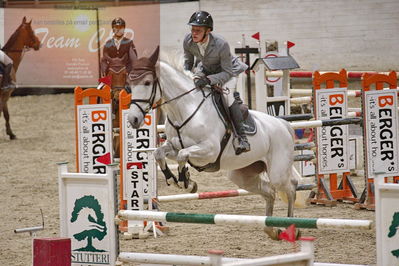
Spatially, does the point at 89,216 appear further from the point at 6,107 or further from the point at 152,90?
the point at 6,107

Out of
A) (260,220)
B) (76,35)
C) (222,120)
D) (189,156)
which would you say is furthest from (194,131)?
(76,35)

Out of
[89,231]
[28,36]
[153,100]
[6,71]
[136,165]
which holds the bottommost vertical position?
[89,231]

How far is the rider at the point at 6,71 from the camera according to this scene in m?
14.2

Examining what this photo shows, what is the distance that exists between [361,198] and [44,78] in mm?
10132

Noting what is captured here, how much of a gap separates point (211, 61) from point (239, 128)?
0.57 m

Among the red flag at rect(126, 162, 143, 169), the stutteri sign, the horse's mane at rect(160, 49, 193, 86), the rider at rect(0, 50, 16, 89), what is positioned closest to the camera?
the stutteri sign

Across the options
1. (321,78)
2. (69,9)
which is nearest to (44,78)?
(69,9)

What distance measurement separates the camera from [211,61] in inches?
274

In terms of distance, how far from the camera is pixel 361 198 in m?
8.91

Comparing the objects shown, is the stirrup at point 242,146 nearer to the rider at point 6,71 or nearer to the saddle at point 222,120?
the saddle at point 222,120

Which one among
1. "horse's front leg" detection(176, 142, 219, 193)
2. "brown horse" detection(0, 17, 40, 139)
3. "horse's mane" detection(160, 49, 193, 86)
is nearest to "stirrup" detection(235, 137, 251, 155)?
"horse's front leg" detection(176, 142, 219, 193)

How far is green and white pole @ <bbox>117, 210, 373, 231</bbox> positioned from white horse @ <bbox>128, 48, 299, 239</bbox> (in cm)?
106

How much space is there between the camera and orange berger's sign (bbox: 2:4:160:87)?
17375 millimetres

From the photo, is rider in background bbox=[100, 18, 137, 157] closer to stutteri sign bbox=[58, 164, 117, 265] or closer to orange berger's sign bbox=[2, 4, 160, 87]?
stutteri sign bbox=[58, 164, 117, 265]
